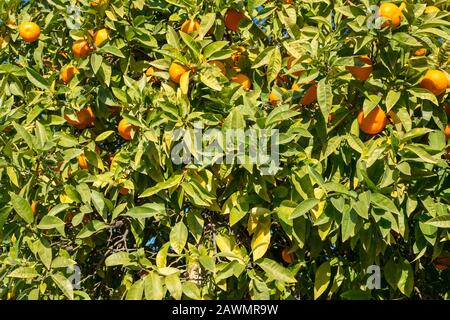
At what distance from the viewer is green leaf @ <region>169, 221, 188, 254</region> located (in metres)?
1.51

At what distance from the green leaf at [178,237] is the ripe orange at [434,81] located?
2.22ft

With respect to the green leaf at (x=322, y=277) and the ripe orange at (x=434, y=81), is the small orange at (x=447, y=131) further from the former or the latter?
the green leaf at (x=322, y=277)

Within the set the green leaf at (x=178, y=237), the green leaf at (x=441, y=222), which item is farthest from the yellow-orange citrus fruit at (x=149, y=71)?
the green leaf at (x=441, y=222)

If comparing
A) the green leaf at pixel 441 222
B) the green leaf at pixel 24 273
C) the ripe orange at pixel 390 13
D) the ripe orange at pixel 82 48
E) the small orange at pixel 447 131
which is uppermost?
the ripe orange at pixel 390 13

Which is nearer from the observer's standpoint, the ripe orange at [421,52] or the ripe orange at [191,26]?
the ripe orange at [421,52]

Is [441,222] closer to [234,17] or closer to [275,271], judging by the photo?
[275,271]

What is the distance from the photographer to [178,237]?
59.5 inches

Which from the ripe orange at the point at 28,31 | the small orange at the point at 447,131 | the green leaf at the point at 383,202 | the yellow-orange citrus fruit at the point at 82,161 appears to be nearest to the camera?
the green leaf at the point at 383,202

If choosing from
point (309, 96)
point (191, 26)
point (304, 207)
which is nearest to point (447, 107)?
point (309, 96)

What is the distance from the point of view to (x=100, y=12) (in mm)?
1709

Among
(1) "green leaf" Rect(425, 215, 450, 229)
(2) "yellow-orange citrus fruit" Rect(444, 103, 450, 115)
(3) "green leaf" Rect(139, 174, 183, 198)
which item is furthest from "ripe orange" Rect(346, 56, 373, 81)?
(3) "green leaf" Rect(139, 174, 183, 198)

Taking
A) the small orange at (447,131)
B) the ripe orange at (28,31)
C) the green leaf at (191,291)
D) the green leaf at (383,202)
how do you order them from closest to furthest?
the green leaf at (383,202)
the green leaf at (191,291)
the small orange at (447,131)
the ripe orange at (28,31)

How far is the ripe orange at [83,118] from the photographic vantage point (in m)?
1.76

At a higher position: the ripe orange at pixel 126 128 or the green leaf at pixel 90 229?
the ripe orange at pixel 126 128
